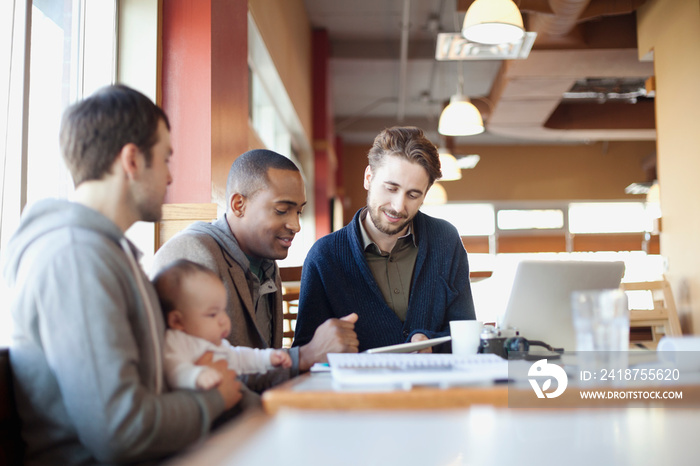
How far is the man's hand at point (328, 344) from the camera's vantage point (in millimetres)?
1734

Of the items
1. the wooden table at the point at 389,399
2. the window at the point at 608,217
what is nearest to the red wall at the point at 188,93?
the wooden table at the point at 389,399

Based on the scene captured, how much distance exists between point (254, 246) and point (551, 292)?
36.6 inches

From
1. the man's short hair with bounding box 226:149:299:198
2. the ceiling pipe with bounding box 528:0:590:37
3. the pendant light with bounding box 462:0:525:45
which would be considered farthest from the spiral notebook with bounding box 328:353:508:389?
the ceiling pipe with bounding box 528:0:590:37

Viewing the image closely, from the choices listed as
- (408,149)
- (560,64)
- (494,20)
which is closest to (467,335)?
(408,149)

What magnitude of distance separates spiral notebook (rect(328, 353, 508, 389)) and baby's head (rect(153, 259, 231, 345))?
27 centimetres

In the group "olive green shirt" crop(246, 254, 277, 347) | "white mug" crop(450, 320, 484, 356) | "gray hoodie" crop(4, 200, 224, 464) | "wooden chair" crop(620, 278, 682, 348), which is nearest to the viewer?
"gray hoodie" crop(4, 200, 224, 464)

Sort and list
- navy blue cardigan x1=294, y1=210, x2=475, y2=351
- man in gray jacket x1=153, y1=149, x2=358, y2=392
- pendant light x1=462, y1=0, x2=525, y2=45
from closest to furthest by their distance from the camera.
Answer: man in gray jacket x1=153, y1=149, x2=358, y2=392 < navy blue cardigan x1=294, y1=210, x2=475, y2=351 < pendant light x1=462, y1=0, x2=525, y2=45

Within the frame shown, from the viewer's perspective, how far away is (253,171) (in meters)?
2.15

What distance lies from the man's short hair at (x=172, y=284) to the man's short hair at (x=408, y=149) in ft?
3.91

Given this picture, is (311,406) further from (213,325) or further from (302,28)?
(302,28)

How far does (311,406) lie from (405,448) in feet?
0.64

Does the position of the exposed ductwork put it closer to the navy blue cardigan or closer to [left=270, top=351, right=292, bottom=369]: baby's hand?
the navy blue cardigan

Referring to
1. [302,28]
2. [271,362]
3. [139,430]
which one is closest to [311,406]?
[139,430]

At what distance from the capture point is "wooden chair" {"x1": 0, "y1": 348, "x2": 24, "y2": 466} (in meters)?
1.11
